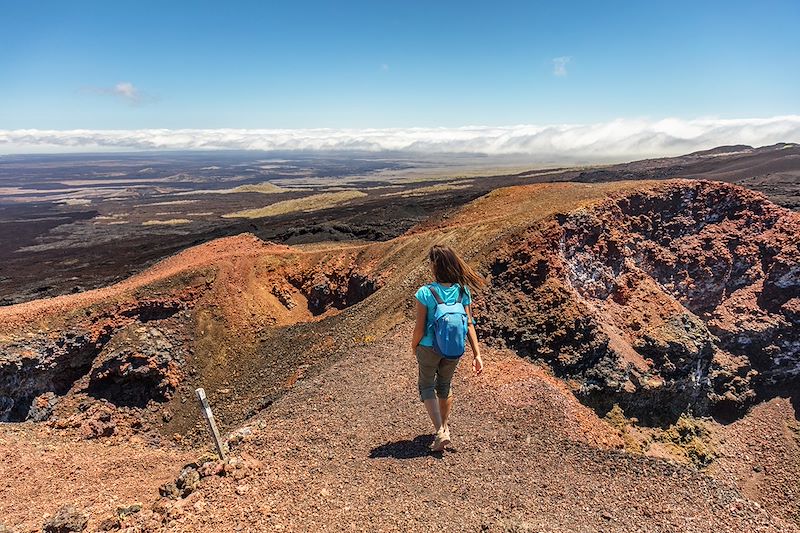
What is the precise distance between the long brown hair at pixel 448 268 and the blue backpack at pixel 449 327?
0.16m

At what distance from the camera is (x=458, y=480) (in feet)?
22.1

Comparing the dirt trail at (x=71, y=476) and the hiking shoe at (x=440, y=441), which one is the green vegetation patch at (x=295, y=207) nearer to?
the dirt trail at (x=71, y=476)

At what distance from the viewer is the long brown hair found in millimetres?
6062

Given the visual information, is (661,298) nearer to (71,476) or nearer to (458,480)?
(458,480)

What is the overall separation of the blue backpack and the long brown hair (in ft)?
0.51

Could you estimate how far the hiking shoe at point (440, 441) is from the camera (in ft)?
23.6

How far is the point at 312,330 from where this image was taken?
1636 cm

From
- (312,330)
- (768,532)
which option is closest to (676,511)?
(768,532)

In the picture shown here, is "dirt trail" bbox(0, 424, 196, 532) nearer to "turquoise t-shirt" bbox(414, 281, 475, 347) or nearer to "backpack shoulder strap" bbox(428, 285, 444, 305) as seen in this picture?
"turquoise t-shirt" bbox(414, 281, 475, 347)

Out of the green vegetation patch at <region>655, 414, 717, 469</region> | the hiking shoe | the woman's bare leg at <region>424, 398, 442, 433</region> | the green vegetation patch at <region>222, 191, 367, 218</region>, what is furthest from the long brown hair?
the green vegetation patch at <region>222, 191, 367, 218</region>

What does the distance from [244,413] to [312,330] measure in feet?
12.5

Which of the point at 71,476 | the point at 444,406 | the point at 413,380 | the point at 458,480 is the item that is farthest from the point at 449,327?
the point at 71,476

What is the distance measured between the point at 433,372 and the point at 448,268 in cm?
149

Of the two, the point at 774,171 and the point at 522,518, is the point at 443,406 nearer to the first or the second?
the point at 522,518
